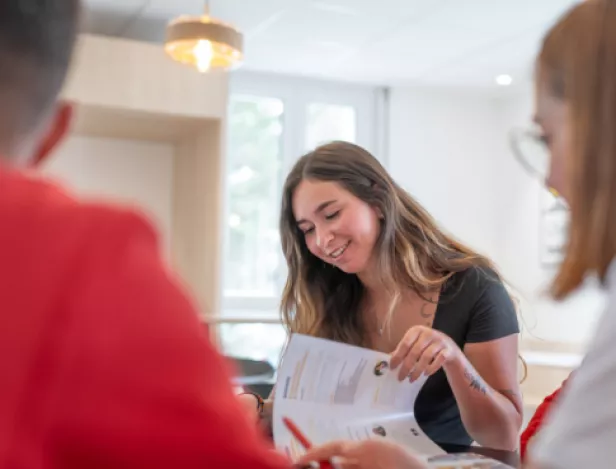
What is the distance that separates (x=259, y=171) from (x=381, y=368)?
12.1 feet

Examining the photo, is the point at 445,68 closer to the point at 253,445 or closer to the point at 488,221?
the point at 488,221

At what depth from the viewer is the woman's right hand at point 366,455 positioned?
36.2 inches

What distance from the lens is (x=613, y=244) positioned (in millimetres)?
624

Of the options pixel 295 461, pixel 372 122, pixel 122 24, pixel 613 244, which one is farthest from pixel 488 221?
pixel 613 244

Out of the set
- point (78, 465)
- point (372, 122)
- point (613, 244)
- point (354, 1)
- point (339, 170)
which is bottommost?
point (78, 465)

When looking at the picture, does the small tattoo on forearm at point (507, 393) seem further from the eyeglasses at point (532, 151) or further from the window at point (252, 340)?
the window at point (252, 340)

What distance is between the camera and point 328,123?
5.08m

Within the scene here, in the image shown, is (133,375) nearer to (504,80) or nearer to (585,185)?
(585,185)

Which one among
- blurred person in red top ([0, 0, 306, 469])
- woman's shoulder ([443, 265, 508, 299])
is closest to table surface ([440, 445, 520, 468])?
woman's shoulder ([443, 265, 508, 299])

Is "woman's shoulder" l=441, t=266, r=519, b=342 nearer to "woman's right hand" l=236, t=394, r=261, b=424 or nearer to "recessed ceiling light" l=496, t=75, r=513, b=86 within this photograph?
"woman's right hand" l=236, t=394, r=261, b=424

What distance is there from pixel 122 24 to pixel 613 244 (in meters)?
3.68

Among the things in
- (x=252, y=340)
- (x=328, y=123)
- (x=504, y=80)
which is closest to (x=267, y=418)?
(x=252, y=340)

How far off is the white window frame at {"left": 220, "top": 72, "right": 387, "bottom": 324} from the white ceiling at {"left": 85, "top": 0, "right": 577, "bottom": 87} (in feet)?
0.42

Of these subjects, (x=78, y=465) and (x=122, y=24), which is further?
(x=122, y=24)
